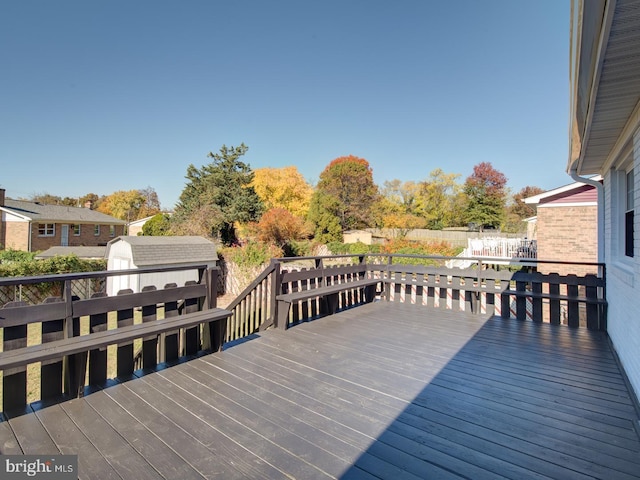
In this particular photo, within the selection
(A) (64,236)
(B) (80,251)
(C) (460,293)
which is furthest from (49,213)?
(C) (460,293)

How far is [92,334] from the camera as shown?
8.03ft

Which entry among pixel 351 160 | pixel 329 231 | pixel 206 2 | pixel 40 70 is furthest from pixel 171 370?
pixel 351 160

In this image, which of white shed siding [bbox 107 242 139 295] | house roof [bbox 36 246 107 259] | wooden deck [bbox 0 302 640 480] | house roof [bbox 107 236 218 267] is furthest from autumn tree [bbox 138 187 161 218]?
wooden deck [bbox 0 302 640 480]

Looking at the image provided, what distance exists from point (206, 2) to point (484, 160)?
33.6 meters

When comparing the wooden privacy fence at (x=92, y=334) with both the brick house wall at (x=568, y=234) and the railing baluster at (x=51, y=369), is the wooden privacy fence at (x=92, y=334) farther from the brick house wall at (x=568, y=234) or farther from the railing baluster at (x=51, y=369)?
the brick house wall at (x=568, y=234)

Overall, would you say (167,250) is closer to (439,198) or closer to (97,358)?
(97,358)

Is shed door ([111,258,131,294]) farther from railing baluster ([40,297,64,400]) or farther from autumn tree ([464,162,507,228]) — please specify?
autumn tree ([464,162,507,228])

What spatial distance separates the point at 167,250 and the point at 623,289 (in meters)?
14.2

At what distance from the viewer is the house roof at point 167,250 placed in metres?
12.6

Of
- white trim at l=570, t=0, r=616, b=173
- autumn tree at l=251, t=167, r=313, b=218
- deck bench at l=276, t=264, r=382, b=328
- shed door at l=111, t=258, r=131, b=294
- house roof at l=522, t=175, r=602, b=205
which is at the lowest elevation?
shed door at l=111, t=258, r=131, b=294

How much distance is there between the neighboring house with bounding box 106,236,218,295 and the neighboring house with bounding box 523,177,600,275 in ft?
42.5

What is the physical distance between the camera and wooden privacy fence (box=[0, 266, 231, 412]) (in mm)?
2082

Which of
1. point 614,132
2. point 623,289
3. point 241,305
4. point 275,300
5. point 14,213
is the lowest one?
point 241,305

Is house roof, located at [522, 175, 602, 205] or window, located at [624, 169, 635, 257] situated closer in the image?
window, located at [624, 169, 635, 257]
